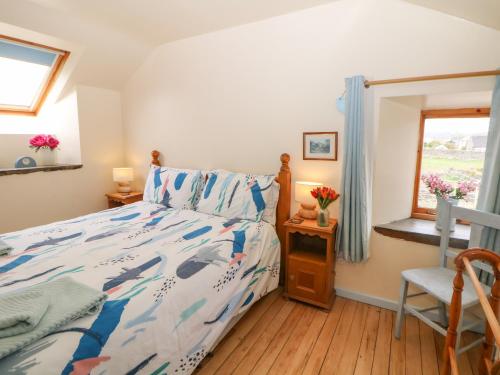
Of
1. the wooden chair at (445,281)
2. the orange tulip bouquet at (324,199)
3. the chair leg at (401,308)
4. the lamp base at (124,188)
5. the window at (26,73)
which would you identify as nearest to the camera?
the wooden chair at (445,281)

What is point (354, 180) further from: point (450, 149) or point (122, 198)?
point (122, 198)

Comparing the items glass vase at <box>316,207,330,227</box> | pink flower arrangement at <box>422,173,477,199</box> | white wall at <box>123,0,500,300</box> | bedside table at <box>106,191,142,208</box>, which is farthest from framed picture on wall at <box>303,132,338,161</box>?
bedside table at <box>106,191,142,208</box>

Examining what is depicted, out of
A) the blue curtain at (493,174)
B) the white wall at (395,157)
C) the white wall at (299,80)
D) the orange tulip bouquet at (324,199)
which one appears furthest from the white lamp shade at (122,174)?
the blue curtain at (493,174)

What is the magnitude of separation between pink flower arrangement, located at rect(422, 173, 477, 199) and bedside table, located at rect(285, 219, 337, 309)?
830mm

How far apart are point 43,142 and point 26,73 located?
73cm

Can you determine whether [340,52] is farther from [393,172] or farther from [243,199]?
[243,199]

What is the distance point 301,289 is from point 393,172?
123cm

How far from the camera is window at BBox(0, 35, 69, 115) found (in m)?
2.64

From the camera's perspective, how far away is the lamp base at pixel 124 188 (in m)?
3.44

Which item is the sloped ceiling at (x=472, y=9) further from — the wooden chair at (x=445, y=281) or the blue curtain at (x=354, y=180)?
the wooden chair at (x=445, y=281)

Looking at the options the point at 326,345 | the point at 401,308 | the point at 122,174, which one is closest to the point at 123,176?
the point at 122,174

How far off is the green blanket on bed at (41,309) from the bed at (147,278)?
32 millimetres

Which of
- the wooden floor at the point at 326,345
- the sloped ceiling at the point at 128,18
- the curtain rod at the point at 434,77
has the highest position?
the sloped ceiling at the point at 128,18

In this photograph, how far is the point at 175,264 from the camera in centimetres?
Answer: 159
